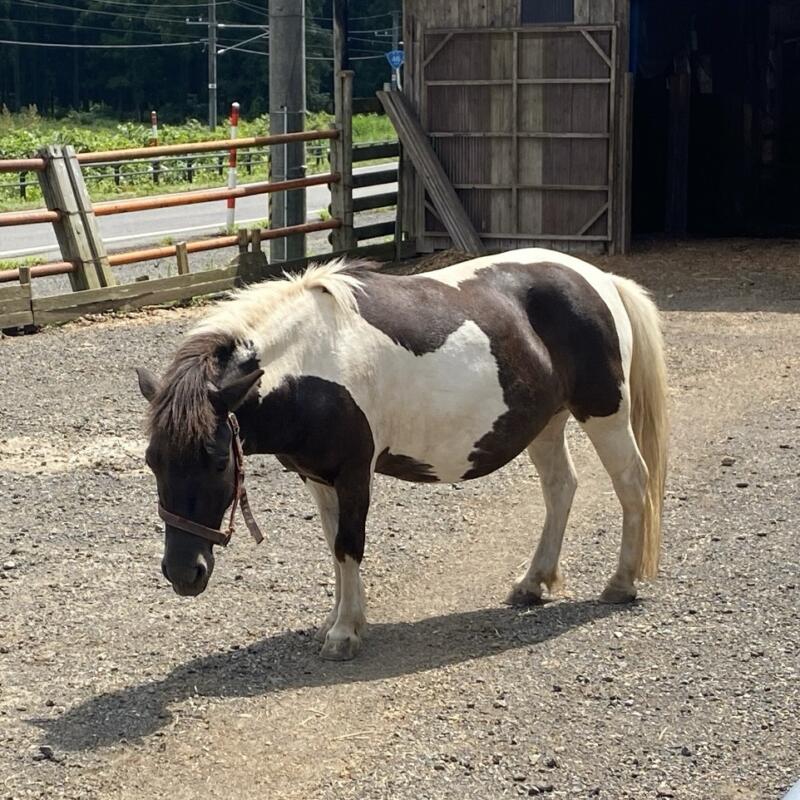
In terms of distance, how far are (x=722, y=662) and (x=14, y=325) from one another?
24.9 feet

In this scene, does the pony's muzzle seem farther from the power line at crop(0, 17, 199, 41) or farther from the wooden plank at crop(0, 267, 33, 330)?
the power line at crop(0, 17, 199, 41)

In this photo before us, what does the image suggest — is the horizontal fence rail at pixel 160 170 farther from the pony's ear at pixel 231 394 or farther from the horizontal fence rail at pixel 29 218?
the pony's ear at pixel 231 394

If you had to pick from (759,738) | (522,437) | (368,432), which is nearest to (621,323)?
(522,437)

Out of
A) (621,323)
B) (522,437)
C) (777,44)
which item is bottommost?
(522,437)

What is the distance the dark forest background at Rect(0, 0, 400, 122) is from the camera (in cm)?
6469

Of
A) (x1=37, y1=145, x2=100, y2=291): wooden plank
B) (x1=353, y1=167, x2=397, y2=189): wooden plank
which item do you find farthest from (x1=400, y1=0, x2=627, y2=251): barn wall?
(x1=37, y1=145, x2=100, y2=291): wooden plank

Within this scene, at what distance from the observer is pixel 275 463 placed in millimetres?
7406

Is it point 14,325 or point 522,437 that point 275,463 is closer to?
point 522,437

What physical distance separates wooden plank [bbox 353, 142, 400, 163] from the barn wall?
30 centimetres

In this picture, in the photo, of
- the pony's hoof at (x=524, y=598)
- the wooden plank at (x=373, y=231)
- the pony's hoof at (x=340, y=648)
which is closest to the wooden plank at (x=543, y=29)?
the wooden plank at (x=373, y=231)

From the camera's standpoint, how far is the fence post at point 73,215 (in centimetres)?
1137

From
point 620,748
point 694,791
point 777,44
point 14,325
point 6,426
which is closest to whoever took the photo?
point 694,791

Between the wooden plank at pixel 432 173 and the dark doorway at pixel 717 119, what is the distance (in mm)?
2972

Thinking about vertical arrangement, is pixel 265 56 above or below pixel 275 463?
above
